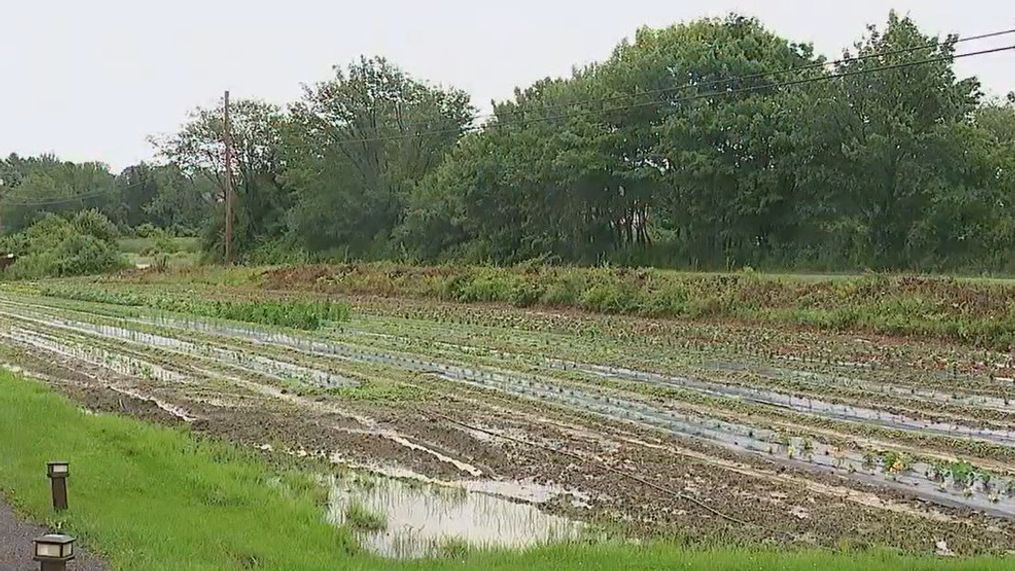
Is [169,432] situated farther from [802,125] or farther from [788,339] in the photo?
[802,125]

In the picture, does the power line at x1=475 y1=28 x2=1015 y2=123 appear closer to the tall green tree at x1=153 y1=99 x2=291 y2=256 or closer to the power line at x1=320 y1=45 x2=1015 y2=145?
the power line at x1=320 y1=45 x2=1015 y2=145

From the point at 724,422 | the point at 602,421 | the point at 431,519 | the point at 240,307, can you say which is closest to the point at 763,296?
the point at 724,422

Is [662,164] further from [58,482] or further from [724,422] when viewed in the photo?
[58,482]

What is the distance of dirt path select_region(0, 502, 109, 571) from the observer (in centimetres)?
620

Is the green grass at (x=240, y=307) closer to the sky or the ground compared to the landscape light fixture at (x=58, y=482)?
closer to the sky

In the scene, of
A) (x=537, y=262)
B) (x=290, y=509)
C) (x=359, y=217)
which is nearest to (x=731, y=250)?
(x=537, y=262)

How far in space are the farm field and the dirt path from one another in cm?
218

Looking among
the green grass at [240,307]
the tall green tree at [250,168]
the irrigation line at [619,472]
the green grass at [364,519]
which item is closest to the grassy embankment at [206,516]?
the green grass at [364,519]

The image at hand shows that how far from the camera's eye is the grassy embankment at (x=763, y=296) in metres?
20.1

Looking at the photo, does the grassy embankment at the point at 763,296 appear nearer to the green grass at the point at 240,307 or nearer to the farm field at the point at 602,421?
the farm field at the point at 602,421


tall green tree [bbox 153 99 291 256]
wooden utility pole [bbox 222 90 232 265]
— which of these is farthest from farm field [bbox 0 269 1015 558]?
tall green tree [bbox 153 99 291 256]

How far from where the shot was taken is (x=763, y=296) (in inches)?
971

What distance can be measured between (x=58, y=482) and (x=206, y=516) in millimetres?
1125

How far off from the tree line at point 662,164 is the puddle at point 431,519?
16561 millimetres
